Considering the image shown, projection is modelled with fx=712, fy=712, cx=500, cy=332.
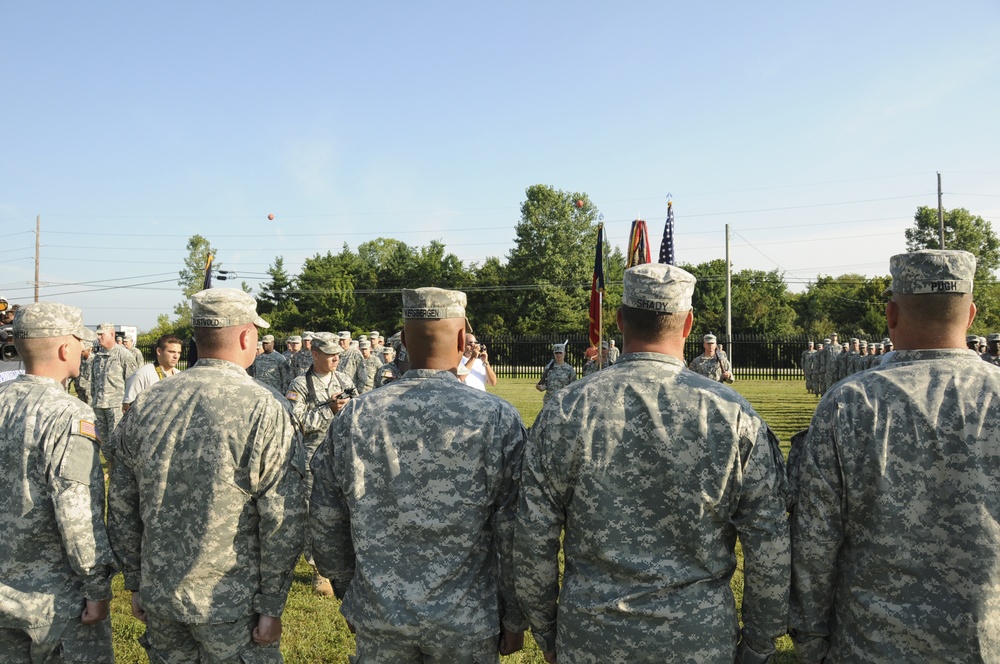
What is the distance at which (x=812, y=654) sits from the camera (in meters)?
2.59

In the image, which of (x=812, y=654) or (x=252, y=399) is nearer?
(x=812, y=654)

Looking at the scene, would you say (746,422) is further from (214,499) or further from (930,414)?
(214,499)

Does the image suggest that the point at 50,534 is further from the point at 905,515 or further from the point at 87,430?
the point at 905,515

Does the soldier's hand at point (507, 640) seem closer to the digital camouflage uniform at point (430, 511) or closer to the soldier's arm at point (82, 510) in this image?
the digital camouflage uniform at point (430, 511)

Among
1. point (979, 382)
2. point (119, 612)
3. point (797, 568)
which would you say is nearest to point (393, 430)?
point (797, 568)

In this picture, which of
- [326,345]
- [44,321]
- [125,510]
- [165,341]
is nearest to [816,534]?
[125,510]

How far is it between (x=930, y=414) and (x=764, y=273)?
66.0 metres

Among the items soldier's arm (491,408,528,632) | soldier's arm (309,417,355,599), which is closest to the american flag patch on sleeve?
soldier's arm (309,417,355,599)

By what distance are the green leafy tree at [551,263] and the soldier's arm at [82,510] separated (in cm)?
5039

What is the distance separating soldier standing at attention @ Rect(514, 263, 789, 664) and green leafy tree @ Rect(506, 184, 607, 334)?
50618 mm

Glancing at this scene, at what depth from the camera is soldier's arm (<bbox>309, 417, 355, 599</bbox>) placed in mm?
2863

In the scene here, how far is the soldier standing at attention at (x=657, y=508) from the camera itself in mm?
2412

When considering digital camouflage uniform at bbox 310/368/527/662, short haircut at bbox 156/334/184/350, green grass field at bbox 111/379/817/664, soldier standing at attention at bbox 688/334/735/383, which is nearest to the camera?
digital camouflage uniform at bbox 310/368/527/662

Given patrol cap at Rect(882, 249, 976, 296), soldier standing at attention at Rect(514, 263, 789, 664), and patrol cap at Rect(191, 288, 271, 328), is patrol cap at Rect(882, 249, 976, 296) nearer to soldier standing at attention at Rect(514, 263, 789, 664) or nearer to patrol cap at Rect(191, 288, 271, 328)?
soldier standing at attention at Rect(514, 263, 789, 664)
